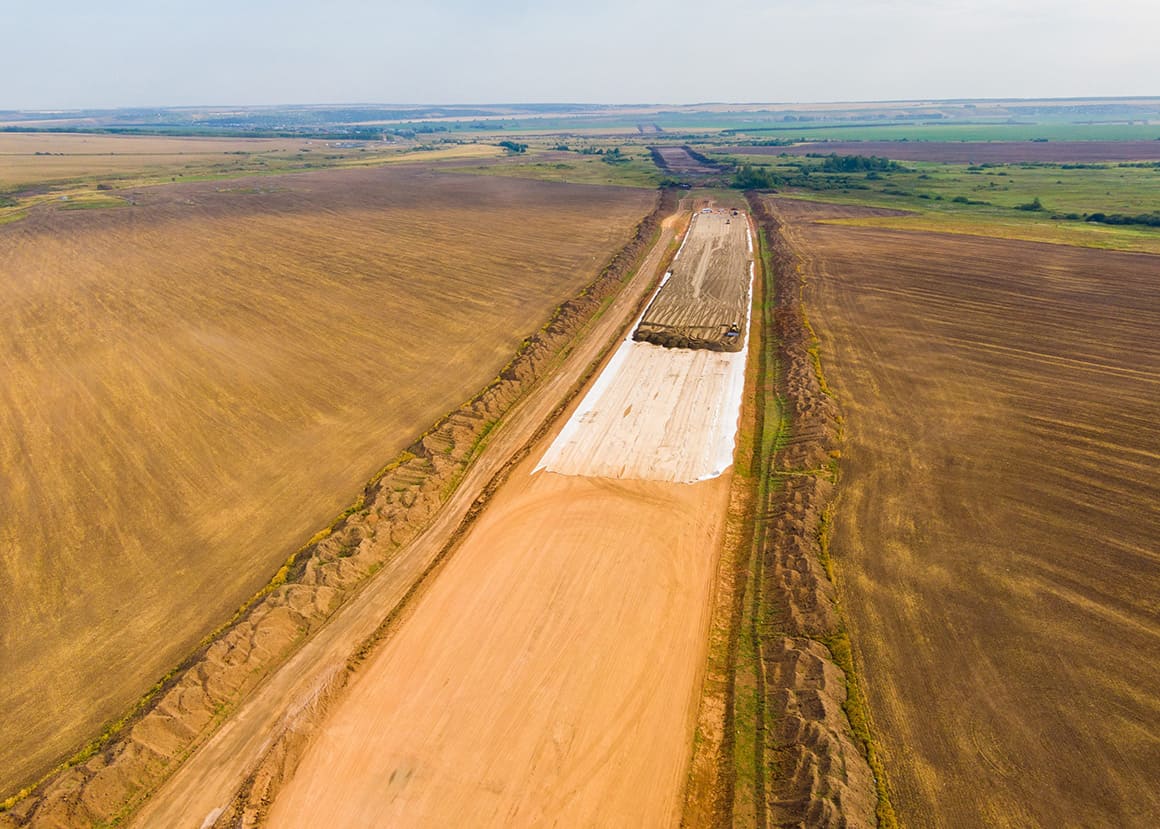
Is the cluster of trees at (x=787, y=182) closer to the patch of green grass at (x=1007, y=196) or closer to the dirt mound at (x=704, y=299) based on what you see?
the patch of green grass at (x=1007, y=196)

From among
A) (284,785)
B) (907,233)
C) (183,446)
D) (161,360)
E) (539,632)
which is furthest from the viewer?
(907,233)

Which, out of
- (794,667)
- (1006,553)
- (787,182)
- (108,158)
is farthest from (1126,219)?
(108,158)

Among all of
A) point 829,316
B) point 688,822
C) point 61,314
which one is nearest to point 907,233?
point 829,316

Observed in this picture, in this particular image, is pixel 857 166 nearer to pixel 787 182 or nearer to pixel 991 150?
pixel 787 182

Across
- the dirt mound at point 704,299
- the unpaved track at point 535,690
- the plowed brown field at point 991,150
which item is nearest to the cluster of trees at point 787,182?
the dirt mound at point 704,299

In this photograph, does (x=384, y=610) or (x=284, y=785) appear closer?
(x=284, y=785)

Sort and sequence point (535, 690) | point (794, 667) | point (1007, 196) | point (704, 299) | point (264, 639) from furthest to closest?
1. point (1007, 196)
2. point (704, 299)
3. point (264, 639)
4. point (535, 690)
5. point (794, 667)

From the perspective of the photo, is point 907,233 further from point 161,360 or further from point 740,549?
point 161,360
